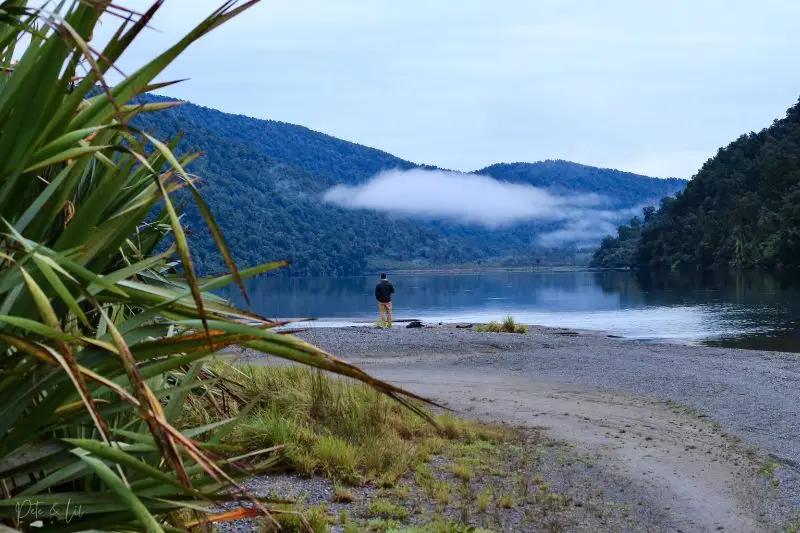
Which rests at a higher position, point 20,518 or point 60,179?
point 60,179

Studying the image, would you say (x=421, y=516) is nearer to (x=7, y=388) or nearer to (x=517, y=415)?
(x=7, y=388)

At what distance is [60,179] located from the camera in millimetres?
1890

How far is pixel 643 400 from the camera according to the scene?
43.7 feet

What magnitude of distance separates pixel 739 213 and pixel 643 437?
8040cm

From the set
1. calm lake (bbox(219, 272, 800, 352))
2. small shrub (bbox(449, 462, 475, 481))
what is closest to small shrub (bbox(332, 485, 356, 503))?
small shrub (bbox(449, 462, 475, 481))

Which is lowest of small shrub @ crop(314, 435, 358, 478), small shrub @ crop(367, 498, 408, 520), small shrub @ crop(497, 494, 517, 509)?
small shrub @ crop(497, 494, 517, 509)

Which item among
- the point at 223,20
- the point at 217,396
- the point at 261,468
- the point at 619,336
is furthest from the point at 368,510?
the point at 619,336

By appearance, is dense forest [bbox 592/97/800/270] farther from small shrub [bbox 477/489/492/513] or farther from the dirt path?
small shrub [bbox 477/489/492/513]

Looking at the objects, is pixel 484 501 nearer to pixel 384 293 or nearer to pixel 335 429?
pixel 335 429

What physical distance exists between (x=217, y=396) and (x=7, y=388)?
5336 mm

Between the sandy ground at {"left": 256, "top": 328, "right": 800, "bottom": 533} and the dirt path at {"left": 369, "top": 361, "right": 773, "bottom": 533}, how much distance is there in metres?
0.02

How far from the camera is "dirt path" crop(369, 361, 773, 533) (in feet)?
22.7

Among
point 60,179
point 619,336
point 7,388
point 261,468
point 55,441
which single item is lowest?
point 619,336

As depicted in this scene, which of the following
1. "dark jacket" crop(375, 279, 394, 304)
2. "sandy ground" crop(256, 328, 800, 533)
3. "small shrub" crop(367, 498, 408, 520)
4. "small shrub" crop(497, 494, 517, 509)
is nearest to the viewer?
"small shrub" crop(367, 498, 408, 520)
